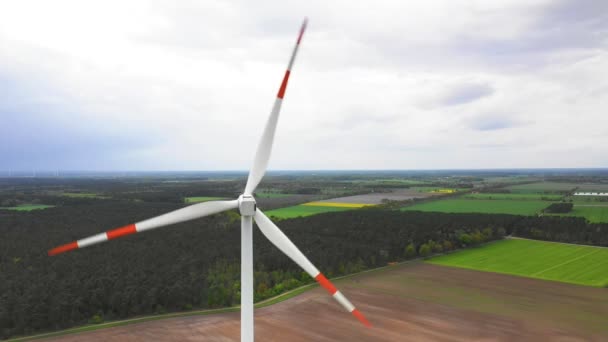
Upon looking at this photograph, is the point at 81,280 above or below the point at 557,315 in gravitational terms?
above

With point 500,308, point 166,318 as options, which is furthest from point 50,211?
point 500,308

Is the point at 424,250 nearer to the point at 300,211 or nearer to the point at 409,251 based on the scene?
the point at 409,251

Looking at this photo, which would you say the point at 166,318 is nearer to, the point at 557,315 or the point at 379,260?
the point at 379,260

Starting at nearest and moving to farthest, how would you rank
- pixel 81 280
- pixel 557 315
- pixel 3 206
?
1. pixel 557 315
2. pixel 81 280
3. pixel 3 206

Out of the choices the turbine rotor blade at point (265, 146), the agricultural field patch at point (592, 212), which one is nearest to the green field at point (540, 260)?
the agricultural field patch at point (592, 212)

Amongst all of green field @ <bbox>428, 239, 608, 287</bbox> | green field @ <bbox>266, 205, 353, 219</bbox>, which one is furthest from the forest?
green field @ <bbox>266, 205, 353, 219</bbox>

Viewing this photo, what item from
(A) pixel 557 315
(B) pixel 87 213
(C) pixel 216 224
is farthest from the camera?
(B) pixel 87 213

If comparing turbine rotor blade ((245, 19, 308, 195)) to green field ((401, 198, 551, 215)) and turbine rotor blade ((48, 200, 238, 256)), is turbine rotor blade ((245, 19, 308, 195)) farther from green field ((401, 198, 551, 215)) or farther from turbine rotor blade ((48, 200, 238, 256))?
green field ((401, 198, 551, 215))

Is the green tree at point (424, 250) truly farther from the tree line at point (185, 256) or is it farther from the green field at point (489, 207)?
the green field at point (489, 207)
